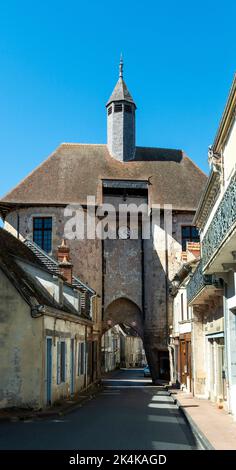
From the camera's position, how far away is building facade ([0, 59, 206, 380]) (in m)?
38.0

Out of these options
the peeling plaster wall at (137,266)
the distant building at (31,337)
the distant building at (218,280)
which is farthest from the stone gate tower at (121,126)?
the distant building at (31,337)

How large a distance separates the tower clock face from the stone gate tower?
187 inches

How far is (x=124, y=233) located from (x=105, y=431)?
90.5 feet

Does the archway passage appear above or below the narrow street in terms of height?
above

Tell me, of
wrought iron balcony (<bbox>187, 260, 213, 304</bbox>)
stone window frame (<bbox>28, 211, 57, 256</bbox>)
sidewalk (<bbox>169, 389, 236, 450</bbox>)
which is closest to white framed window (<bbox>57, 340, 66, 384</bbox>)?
sidewalk (<bbox>169, 389, 236, 450</bbox>)

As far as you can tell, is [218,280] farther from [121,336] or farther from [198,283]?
[121,336]

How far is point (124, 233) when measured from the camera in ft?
134

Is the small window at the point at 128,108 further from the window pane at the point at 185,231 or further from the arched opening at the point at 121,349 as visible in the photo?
the arched opening at the point at 121,349

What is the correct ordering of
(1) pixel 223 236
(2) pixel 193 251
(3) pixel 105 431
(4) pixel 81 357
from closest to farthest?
(1) pixel 223 236 < (3) pixel 105 431 < (4) pixel 81 357 < (2) pixel 193 251

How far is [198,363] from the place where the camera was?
2467 cm

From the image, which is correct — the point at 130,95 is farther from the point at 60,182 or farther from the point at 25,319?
the point at 25,319

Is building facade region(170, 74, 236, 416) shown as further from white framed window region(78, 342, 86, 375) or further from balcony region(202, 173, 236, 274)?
white framed window region(78, 342, 86, 375)

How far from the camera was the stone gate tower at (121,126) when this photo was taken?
136 feet

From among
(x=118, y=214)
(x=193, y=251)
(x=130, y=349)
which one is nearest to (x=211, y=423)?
(x=193, y=251)
